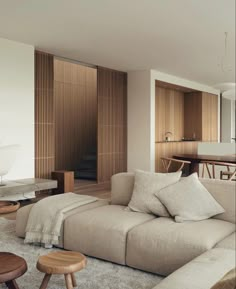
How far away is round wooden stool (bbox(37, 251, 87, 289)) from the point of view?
7.74ft

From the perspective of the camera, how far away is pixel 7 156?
17.2 feet

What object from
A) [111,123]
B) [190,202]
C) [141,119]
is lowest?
[190,202]

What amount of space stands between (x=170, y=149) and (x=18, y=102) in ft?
16.0

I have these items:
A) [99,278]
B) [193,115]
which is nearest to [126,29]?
[99,278]

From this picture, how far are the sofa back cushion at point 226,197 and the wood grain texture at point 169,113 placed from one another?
6424mm

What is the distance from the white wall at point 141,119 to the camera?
8457mm

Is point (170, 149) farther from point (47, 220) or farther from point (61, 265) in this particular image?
point (61, 265)

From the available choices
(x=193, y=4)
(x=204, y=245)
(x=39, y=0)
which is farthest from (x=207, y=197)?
(x=39, y=0)

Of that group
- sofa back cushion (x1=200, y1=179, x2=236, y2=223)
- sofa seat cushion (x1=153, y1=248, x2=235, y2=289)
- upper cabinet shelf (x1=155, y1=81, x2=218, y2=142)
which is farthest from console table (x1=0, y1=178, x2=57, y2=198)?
upper cabinet shelf (x1=155, y1=81, x2=218, y2=142)

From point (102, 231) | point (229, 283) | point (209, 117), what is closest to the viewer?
point (229, 283)

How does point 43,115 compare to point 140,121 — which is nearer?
point 43,115

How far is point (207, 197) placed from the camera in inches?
127

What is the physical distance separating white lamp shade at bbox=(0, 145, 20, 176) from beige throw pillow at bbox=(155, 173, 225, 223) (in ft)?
9.05

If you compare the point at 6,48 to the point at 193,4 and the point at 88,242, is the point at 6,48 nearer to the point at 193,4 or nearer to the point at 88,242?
the point at 193,4
